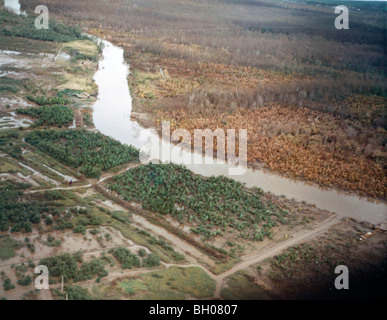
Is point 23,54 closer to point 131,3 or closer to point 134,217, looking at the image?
point 134,217

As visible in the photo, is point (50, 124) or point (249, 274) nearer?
point (249, 274)

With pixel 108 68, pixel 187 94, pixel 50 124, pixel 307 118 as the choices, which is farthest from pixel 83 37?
pixel 307 118

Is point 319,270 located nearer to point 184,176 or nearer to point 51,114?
point 184,176

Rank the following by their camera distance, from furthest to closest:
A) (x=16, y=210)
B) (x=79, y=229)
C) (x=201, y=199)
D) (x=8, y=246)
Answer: (x=201, y=199)
(x=16, y=210)
(x=79, y=229)
(x=8, y=246)

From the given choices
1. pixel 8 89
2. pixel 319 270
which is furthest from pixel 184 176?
pixel 8 89

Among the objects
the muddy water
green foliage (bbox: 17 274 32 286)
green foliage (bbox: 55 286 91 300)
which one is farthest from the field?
green foliage (bbox: 17 274 32 286)

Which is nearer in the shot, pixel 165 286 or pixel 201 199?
pixel 165 286

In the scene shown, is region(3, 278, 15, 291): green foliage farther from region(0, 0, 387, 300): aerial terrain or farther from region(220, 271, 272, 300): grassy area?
region(220, 271, 272, 300): grassy area
